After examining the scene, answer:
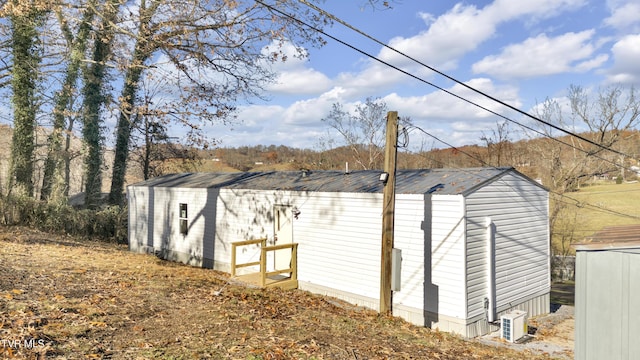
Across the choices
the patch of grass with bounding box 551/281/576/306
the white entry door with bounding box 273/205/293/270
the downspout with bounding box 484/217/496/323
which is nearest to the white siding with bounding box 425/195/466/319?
the downspout with bounding box 484/217/496/323

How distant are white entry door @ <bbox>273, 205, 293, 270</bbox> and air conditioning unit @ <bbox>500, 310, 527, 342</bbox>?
6293 millimetres

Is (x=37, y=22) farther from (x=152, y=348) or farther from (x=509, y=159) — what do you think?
(x=509, y=159)

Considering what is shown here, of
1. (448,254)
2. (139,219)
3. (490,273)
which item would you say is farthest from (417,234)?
(139,219)

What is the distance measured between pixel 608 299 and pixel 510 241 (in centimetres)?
565

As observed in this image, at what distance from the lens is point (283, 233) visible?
1297cm

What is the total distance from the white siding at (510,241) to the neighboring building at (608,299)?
387 cm

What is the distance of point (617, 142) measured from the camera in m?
27.8

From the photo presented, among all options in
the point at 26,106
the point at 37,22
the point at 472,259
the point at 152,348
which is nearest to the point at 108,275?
the point at 152,348

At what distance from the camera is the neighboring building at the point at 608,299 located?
17.1 feet

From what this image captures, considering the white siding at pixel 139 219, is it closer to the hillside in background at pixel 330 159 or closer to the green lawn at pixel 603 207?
the hillside in background at pixel 330 159

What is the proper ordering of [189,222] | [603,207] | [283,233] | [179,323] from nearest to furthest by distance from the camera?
1. [179,323]
2. [283,233]
3. [189,222]
4. [603,207]

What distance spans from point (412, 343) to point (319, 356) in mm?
2415

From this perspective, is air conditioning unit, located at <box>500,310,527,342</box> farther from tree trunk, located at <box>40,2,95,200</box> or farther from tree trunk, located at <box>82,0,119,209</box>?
tree trunk, located at <box>82,0,119,209</box>

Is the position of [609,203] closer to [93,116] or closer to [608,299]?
[608,299]
